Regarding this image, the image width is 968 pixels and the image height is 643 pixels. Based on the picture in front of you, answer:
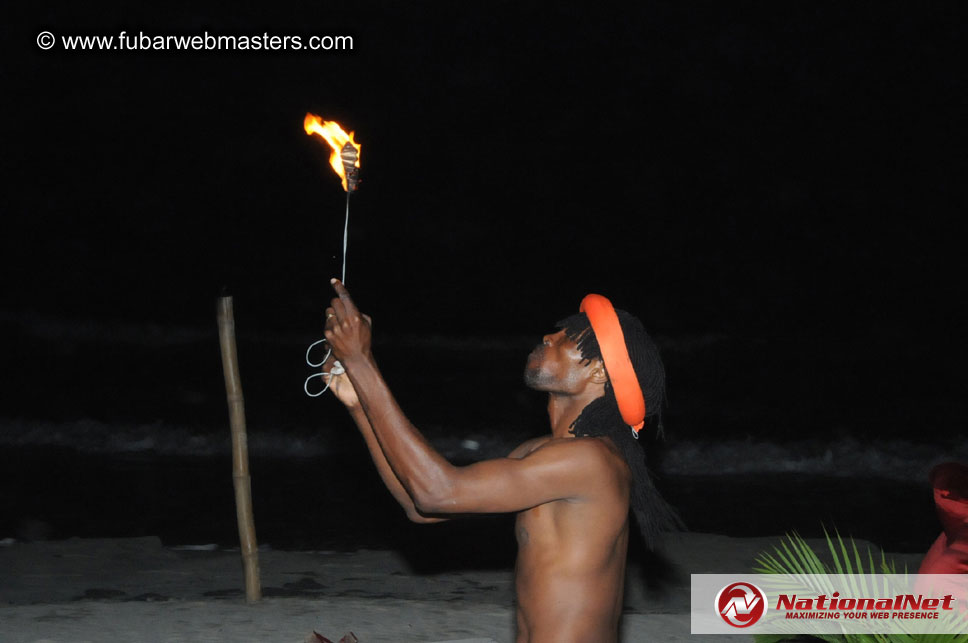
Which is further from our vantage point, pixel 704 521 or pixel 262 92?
pixel 262 92

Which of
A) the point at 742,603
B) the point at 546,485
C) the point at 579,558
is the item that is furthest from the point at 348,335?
the point at 742,603

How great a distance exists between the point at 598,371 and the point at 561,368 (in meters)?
0.11

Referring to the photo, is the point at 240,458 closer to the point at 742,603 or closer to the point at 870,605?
the point at 742,603

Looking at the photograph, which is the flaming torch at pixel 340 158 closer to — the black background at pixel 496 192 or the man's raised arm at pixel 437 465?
the man's raised arm at pixel 437 465

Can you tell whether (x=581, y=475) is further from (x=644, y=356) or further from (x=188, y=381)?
(x=188, y=381)

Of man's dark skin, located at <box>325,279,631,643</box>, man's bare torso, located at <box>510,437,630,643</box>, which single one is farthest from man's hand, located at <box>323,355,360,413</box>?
man's bare torso, located at <box>510,437,630,643</box>

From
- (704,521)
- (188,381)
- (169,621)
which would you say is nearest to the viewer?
(169,621)

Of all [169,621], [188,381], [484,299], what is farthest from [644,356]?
[484,299]

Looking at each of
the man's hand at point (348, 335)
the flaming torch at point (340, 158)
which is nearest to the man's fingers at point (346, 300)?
the man's hand at point (348, 335)

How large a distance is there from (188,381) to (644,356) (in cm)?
2647

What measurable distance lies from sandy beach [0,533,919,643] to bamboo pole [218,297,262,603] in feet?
0.55

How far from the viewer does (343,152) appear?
3.61 m

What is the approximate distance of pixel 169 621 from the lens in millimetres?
6215

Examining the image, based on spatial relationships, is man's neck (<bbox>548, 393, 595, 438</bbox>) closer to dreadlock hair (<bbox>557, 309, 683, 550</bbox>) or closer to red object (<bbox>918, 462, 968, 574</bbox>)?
dreadlock hair (<bbox>557, 309, 683, 550</bbox>)
